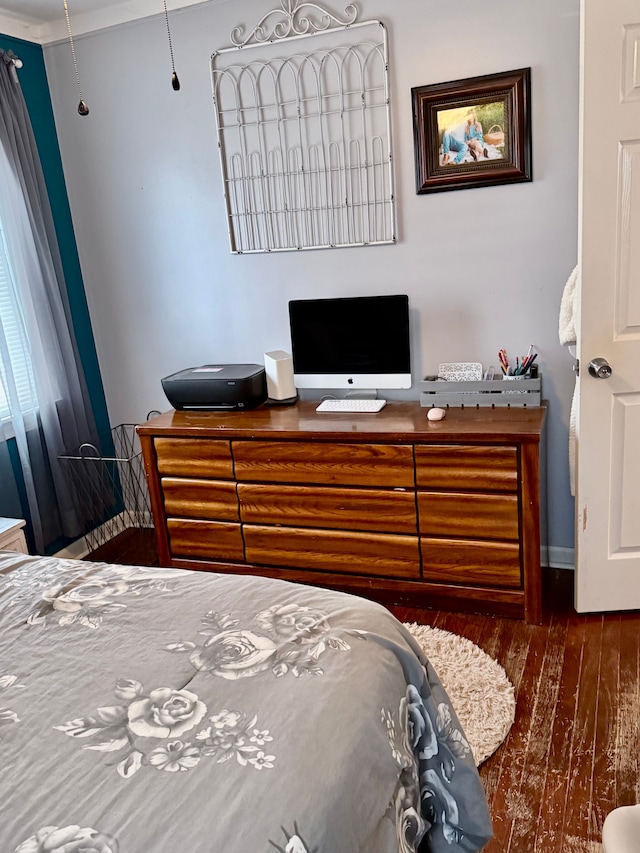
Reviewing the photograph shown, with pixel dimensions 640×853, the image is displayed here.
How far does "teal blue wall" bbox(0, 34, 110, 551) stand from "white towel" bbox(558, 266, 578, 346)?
228cm

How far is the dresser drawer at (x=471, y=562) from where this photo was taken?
250 centimetres

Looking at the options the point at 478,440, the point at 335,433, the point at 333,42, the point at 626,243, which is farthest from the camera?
the point at 333,42

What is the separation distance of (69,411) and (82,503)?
467mm

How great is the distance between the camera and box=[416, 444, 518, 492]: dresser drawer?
240cm

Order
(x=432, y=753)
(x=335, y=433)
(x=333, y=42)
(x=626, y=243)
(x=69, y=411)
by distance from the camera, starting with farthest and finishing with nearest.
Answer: (x=69, y=411) → (x=333, y=42) → (x=335, y=433) → (x=626, y=243) → (x=432, y=753)

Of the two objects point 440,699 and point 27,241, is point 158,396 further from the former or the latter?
point 440,699

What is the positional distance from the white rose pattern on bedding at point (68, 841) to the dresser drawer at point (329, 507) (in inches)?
70.8

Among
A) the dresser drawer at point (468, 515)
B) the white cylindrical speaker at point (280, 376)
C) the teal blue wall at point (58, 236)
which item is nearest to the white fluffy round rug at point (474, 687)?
the dresser drawer at point (468, 515)

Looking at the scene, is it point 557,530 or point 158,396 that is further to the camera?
point 158,396

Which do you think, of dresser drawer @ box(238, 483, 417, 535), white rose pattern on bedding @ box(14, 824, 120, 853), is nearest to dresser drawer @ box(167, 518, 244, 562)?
dresser drawer @ box(238, 483, 417, 535)

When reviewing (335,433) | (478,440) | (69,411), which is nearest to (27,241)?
(69,411)

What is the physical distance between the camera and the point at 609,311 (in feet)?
7.40

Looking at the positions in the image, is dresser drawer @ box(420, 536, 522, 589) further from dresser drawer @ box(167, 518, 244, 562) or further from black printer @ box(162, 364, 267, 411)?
black printer @ box(162, 364, 267, 411)

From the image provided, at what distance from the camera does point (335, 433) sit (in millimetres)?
2570
